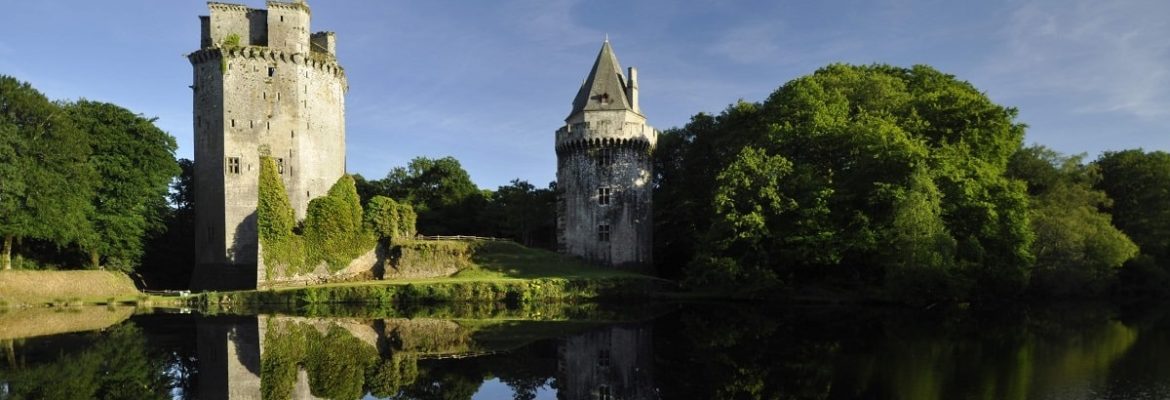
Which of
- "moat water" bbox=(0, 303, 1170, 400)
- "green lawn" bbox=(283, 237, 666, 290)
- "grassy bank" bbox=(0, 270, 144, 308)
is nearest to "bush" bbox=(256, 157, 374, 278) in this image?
"green lawn" bbox=(283, 237, 666, 290)

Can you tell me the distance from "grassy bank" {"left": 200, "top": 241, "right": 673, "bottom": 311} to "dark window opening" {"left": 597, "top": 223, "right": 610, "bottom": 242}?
290cm

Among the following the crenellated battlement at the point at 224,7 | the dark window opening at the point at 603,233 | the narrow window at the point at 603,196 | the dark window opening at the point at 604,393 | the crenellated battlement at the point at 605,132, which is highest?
the crenellated battlement at the point at 224,7

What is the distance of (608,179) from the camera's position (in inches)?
1769

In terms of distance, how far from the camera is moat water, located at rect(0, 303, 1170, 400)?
14758 mm

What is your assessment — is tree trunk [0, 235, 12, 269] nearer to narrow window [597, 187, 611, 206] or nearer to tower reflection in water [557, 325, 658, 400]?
narrow window [597, 187, 611, 206]

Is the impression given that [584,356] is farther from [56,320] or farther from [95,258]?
[95,258]

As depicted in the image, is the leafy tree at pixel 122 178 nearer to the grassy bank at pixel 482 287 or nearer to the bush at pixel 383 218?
the grassy bank at pixel 482 287

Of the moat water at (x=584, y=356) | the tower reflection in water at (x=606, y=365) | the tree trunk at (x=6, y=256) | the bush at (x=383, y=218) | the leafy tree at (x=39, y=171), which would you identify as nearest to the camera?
the moat water at (x=584, y=356)

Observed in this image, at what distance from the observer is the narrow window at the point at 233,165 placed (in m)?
41.1

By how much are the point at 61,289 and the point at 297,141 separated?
13782mm

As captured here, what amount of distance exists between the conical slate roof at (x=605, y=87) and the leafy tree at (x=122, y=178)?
1010 inches

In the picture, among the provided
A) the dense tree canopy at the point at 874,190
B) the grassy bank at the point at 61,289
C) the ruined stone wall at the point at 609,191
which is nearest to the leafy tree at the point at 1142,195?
the dense tree canopy at the point at 874,190

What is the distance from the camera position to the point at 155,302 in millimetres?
35188

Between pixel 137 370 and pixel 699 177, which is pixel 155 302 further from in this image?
pixel 699 177
